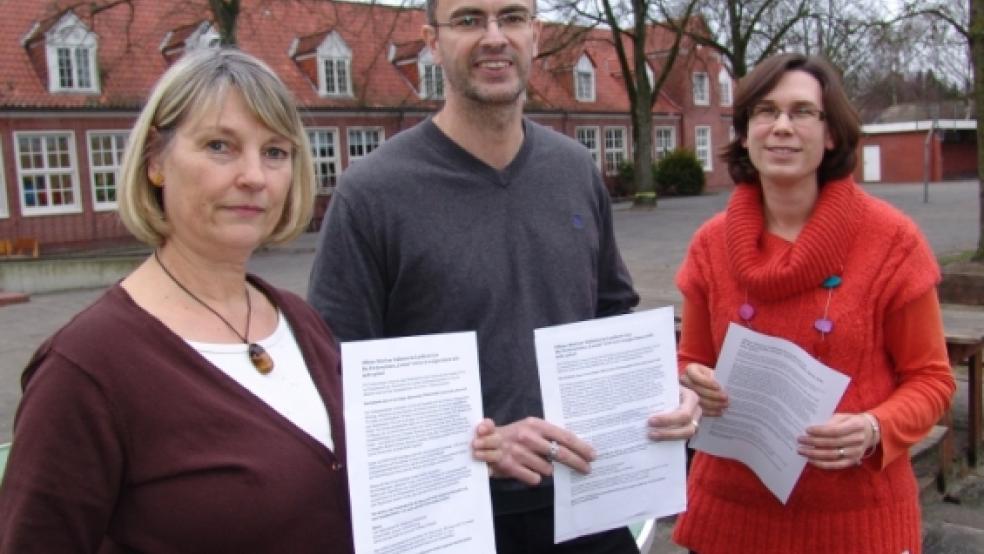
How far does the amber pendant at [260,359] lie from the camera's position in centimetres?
180

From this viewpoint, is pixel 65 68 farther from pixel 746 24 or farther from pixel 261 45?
pixel 746 24

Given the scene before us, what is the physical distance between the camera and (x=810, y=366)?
2.30 metres

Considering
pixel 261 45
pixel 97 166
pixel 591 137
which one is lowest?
pixel 97 166

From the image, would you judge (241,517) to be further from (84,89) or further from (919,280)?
(84,89)

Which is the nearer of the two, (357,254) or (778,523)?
(357,254)

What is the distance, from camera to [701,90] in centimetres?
4741

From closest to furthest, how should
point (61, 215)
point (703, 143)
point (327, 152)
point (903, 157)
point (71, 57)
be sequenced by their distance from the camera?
1. point (61, 215)
2. point (71, 57)
3. point (327, 152)
4. point (703, 143)
5. point (903, 157)

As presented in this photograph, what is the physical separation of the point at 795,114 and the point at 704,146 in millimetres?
47056

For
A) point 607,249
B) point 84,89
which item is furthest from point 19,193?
point 607,249

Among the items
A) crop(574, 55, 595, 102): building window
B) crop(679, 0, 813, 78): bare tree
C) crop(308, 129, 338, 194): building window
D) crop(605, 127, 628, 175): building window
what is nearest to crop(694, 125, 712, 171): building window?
crop(605, 127, 628, 175): building window

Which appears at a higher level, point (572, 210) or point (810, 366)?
point (572, 210)

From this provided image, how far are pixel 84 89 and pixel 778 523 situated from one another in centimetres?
2879

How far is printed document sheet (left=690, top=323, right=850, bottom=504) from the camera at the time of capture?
231 centimetres

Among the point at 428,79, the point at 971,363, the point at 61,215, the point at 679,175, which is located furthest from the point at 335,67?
the point at 971,363
